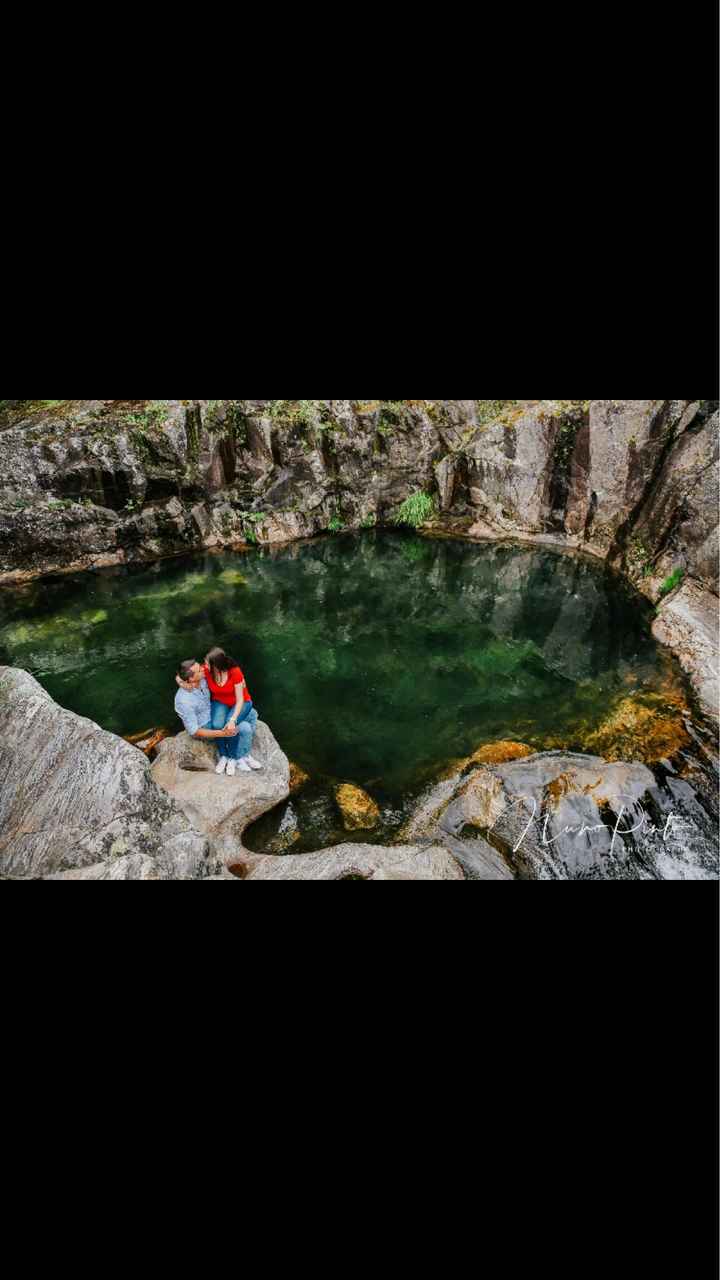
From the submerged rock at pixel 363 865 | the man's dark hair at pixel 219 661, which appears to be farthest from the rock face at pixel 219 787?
the man's dark hair at pixel 219 661

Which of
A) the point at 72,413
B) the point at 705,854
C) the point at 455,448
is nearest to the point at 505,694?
the point at 705,854

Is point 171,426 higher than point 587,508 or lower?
higher

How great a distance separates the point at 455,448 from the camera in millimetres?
15938

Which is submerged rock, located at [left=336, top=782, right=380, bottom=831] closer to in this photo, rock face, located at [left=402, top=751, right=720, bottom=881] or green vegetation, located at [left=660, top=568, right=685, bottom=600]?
rock face, located at [left=402, top=751, right=720, bottom=881]

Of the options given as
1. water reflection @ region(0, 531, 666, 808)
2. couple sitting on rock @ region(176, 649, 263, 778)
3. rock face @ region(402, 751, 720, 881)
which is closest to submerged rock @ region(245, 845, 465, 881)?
rock face @ region(402, 751, 720, 881)

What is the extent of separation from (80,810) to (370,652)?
19.5 feet

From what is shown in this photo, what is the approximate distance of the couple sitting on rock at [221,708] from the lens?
20.6ft

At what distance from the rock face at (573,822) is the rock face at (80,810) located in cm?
264

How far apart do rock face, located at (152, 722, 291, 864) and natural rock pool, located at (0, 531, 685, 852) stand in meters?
0.27

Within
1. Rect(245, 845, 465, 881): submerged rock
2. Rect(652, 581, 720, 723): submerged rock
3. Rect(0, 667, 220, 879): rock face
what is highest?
Rect(652, 581, 720, 723): submerged rock

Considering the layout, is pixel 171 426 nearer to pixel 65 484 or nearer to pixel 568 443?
pixel 65 484

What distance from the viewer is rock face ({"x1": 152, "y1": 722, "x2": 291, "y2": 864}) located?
242 inches

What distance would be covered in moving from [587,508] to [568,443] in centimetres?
172

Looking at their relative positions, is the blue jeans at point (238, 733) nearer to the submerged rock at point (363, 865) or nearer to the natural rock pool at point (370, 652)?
the natural rock pool at point (370, 652)
